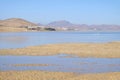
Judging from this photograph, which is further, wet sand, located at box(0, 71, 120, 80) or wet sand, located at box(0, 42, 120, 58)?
wet sand, located at box(0, 42, 120, 58)

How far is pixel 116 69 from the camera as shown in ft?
82.2

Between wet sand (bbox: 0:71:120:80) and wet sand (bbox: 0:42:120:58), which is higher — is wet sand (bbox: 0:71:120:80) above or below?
above

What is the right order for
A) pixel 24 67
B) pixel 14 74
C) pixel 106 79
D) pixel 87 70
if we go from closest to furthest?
pixel 106 79
pixel 14 74
pixel 87 70
pixel 24 67

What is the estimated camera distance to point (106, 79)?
64.6 ft

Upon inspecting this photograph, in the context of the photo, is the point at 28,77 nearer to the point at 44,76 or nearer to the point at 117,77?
the point at 44,76

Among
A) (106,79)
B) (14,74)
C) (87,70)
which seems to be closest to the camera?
(106,79)

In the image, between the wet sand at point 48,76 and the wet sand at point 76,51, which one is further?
the wet sand at point 76,51

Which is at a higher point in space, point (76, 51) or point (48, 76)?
point (48, 76)

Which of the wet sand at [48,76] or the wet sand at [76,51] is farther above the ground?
the wet sand at [48,76]

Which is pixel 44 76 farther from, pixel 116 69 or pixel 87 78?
pixel 116 69

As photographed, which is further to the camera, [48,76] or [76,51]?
[76,51]

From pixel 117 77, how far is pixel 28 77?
6355 millimetres

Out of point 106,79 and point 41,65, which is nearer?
point 106,79

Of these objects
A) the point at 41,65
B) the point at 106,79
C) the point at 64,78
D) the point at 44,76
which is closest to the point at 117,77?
the point at 106,79
